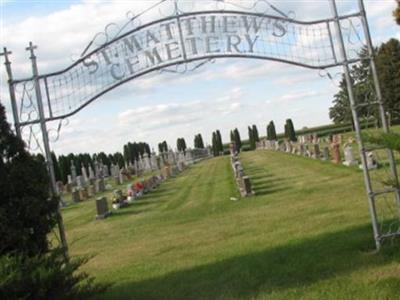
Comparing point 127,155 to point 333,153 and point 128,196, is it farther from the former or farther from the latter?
point 128,196

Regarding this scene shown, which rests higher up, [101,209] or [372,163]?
[101,209]

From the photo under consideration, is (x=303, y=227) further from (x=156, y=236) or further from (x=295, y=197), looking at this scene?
(x=295, y=197)

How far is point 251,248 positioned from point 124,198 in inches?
561

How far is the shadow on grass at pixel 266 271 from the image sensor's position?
8.11 meters

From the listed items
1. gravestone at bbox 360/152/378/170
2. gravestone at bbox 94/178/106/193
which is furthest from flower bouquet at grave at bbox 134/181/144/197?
gravestone at bbox 360/152/378/170

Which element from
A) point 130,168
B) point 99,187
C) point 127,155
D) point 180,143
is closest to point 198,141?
point 180,143

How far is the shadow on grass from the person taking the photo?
8109 millimetres

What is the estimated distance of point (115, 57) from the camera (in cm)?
927

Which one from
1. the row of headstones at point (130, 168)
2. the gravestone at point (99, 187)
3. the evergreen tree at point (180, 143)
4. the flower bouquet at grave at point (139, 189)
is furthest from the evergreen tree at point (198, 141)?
the flower bouquet at grave at point (139, 189)

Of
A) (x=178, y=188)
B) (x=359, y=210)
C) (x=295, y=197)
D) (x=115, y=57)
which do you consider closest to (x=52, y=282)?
(x=115, y=57)

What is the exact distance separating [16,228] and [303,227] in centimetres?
612

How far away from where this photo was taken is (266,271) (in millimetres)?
8797

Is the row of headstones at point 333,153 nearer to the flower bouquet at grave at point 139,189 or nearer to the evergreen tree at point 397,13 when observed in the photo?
the evergreen tree at point 397,13

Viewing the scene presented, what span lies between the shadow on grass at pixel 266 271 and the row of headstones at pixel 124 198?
11828 mm
